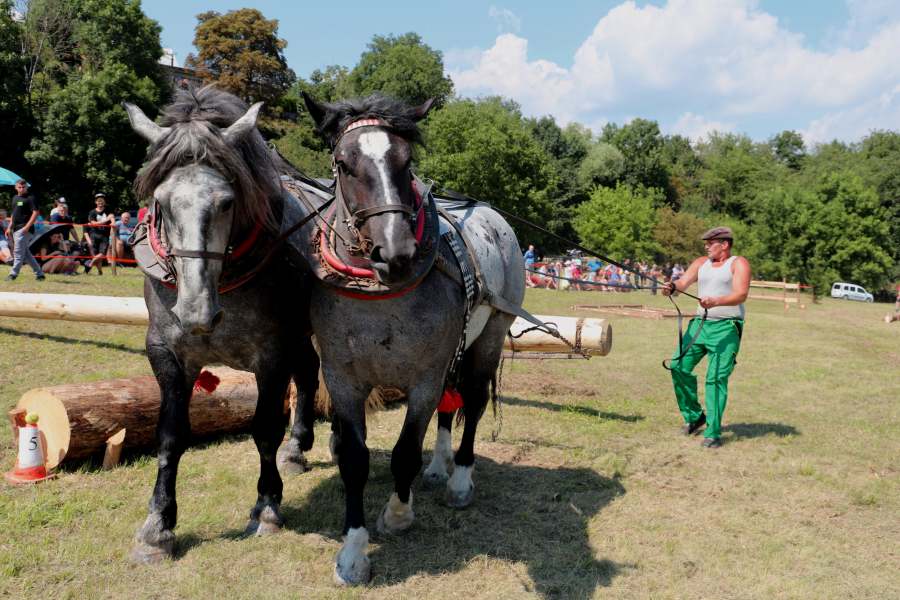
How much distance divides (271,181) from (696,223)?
54502 millimetres

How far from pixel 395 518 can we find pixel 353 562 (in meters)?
0.61

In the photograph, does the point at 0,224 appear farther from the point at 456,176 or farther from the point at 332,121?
the point at 456,176

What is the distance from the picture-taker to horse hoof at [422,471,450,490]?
5188mm

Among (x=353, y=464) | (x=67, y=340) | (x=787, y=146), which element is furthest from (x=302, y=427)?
(x=787, y=146)

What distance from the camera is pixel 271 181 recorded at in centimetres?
372

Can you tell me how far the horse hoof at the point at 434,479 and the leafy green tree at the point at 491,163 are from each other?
37592 mm

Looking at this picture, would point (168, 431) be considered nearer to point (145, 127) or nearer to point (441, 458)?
point (145, 127)

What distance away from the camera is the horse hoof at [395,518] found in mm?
4137

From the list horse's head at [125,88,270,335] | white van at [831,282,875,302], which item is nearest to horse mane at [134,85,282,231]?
horse's head at [125,88,270,335]

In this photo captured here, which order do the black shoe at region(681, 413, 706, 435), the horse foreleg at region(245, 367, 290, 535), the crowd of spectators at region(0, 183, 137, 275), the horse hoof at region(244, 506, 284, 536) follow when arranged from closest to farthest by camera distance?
1. the horse foreleg at region(245, 367, 290, 535)
2. the horse hoof at region(244, 506, 284, 536)
3. the black shoe at region(681, 413, 706, 435)
4. the crowd of spectators at region(0, 183, 137, 275)

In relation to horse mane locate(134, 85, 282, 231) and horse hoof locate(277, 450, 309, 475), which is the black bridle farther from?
horse hoof locate(277, 450, 309, 475)

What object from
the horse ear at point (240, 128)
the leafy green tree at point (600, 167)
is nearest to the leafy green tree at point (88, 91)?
the horse ear at point (240, 128)

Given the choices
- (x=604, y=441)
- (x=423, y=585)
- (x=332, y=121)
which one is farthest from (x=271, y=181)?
(x=604, y=441)

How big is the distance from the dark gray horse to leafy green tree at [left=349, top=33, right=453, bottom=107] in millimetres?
52957
